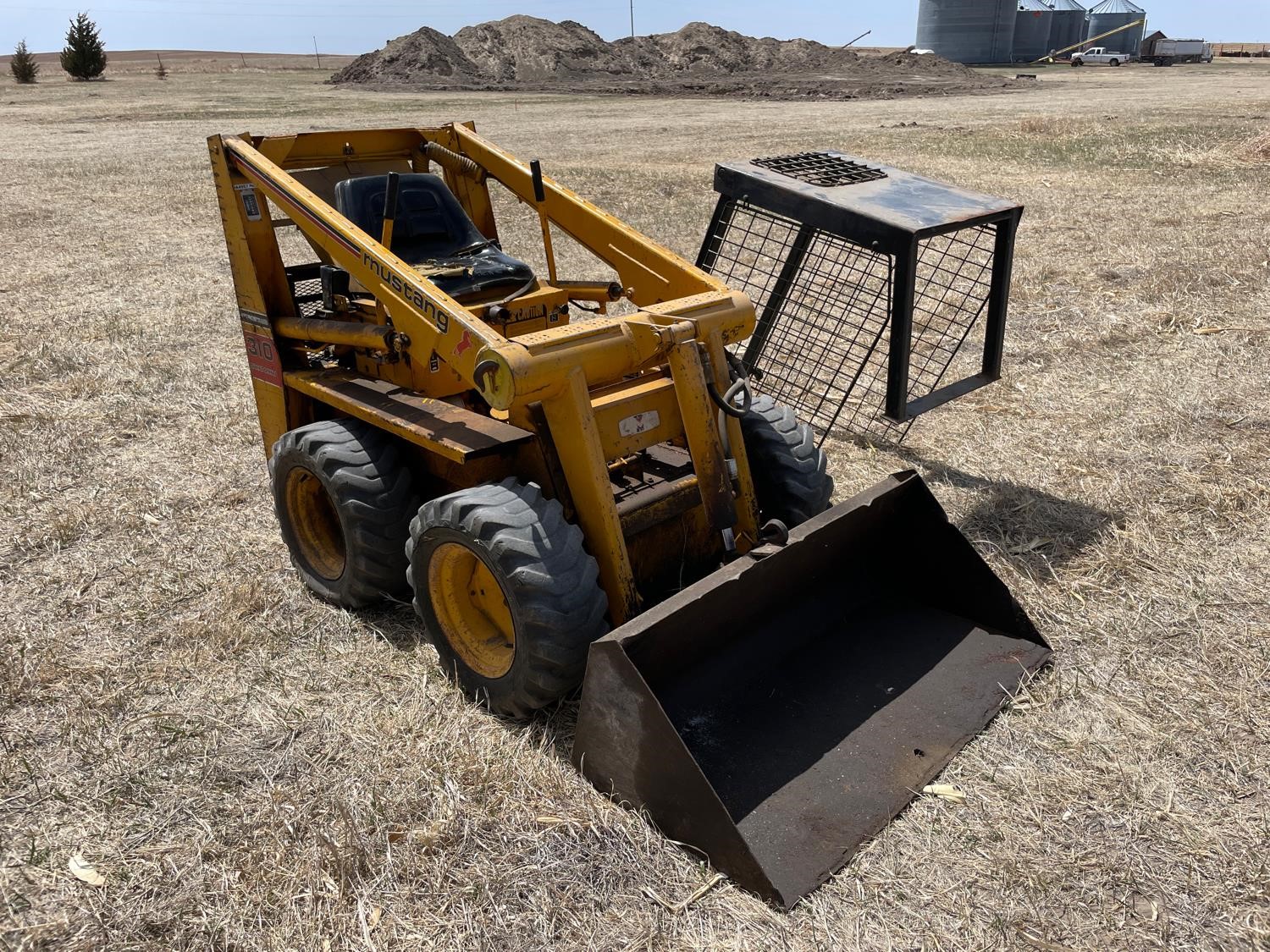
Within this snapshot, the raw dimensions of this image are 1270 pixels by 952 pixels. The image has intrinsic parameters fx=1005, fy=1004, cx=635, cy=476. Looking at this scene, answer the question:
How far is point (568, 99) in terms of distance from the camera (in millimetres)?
34062

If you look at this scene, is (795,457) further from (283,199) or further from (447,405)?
(283,199)

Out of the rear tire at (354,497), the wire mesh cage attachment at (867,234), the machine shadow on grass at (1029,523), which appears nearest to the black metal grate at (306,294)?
the rear tire at (354,497)

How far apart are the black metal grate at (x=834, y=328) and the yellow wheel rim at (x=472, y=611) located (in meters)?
2.01

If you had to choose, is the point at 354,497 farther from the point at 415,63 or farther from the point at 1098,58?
the point at 1098,58

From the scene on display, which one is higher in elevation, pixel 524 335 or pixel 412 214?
pixel 412 214

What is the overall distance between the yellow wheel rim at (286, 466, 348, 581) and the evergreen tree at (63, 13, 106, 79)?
153 ft

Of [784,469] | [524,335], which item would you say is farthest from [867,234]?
[524,335]

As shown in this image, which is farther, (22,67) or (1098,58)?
(1098,58)

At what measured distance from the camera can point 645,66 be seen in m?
46.4

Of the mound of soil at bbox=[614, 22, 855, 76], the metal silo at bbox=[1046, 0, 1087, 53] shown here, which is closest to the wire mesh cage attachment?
the mound of soil at bbox=[614, 22, 855, 76]

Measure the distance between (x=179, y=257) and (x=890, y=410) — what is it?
8761 mm

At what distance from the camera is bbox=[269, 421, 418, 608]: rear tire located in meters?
3.80

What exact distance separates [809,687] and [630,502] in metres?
0.88

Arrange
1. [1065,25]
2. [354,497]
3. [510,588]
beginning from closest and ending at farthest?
[510,588] → [354,497] → [1065,25]
